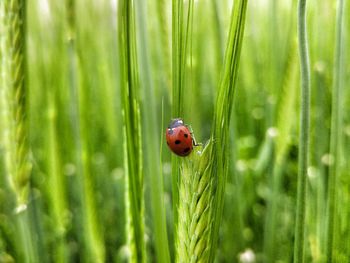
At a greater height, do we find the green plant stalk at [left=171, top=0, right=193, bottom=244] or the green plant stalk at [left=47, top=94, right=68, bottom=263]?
the green plant stalk at [left=171, top=0, right=193, bottom=244]

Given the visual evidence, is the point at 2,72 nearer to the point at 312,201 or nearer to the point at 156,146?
the point at 156,146

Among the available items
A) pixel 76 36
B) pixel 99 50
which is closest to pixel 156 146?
pixel 76 36

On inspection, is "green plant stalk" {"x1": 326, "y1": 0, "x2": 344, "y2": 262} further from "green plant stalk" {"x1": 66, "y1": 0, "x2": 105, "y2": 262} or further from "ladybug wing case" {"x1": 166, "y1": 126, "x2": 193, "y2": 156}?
"green plant stalk" {"x1": 66, "y1": 0, "x2": 105, "y2": 262}

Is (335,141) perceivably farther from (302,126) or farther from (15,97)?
(15,97)

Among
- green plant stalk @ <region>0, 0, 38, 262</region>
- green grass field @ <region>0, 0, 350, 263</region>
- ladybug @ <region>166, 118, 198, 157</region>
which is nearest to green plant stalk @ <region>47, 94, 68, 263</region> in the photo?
green grass field @ <region>0, 0, 350, 263</region>

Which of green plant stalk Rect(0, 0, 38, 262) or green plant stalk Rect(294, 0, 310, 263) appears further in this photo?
green plant stalk Rect(0, 0, 38, 262)

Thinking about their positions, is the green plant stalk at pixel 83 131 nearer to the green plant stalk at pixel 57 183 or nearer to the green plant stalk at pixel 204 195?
the green plant stalk at pixel 57 183
